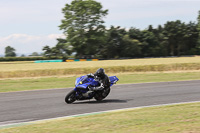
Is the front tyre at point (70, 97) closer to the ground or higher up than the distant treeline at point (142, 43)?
closer to the ground

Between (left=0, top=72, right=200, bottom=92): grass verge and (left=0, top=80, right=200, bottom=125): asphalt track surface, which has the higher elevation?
(left=0, top=72, right=200, bottom=92): grass verge

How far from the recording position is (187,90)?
14938mm

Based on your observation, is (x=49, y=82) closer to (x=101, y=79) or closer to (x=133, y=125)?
(x=101, y=79)

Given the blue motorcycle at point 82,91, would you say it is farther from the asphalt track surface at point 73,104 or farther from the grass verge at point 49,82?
the grass verge at point 49,82

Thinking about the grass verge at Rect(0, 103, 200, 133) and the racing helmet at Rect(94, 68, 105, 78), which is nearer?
the grass verge at Rect(0, 103, 200, 133)

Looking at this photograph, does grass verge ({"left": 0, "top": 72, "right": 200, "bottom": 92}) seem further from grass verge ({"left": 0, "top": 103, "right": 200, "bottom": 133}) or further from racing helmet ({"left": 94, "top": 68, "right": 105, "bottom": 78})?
grass verge ({"left": 0, "top": 103, "right": 200, "bottom": 133})

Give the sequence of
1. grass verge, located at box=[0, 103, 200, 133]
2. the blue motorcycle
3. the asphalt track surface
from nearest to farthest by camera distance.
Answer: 1. grass verge, located at box=[0, 103, 200, 133]
2. the asphalt track surface
3. the blue motorcycle

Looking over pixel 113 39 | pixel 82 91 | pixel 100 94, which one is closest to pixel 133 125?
pixel 82 91

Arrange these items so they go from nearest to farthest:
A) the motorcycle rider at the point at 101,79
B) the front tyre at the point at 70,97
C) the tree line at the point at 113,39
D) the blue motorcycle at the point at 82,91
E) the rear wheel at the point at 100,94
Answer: the blue motorcycle at the point at 82,91
the front tyre at the point at 70,97
the motorcycle rider at the point at 101,79
the rear wheel at the point at 100,94
the tree line at the point at 113,39

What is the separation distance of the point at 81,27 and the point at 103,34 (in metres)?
5.82

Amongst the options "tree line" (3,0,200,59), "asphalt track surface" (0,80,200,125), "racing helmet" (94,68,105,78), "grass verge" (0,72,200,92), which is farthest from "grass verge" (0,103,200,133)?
"tree line" (3,0,200,59)

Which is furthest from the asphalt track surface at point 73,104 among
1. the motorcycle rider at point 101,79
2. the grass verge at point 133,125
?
the grass verge at point 133,125

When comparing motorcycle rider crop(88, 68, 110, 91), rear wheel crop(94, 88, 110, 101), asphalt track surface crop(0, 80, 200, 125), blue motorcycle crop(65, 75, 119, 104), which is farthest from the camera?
rear wheel crop(94, 88, 110, 101)

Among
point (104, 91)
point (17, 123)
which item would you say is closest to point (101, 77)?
point (104, 91)
